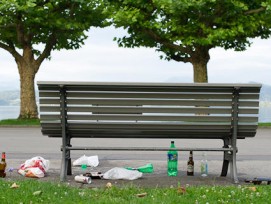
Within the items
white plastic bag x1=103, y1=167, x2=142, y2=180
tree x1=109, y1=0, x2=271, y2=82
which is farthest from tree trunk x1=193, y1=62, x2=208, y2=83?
white plastic bag x1=103, y1=167, x2=142, y2=180

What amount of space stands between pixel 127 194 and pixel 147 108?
51.9 inches

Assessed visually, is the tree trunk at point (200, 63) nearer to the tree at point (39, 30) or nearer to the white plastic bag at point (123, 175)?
the tree at point (39, 30)

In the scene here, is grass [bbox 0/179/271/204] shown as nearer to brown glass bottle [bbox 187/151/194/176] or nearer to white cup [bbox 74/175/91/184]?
white cup [bbox 74/175/91/184]

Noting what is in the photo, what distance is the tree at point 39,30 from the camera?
87.8ft

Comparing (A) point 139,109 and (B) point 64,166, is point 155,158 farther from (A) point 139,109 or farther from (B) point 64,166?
(A) point 139,109

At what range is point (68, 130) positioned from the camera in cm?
715

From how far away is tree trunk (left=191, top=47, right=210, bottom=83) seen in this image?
2691cm

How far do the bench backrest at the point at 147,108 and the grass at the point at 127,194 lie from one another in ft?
2.90

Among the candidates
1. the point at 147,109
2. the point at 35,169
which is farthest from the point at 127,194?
the point at 35,169

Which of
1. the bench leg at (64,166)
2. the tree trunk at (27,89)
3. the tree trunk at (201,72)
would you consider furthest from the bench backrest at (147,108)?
the tree trunk at (27,89)

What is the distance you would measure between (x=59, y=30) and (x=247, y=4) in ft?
29.0

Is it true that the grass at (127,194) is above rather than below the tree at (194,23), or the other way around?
below

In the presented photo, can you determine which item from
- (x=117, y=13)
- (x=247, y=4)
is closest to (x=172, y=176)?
(x=117, y=13)

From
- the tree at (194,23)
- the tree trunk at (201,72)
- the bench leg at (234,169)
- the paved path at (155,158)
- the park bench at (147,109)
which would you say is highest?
the tree at (194,23)
